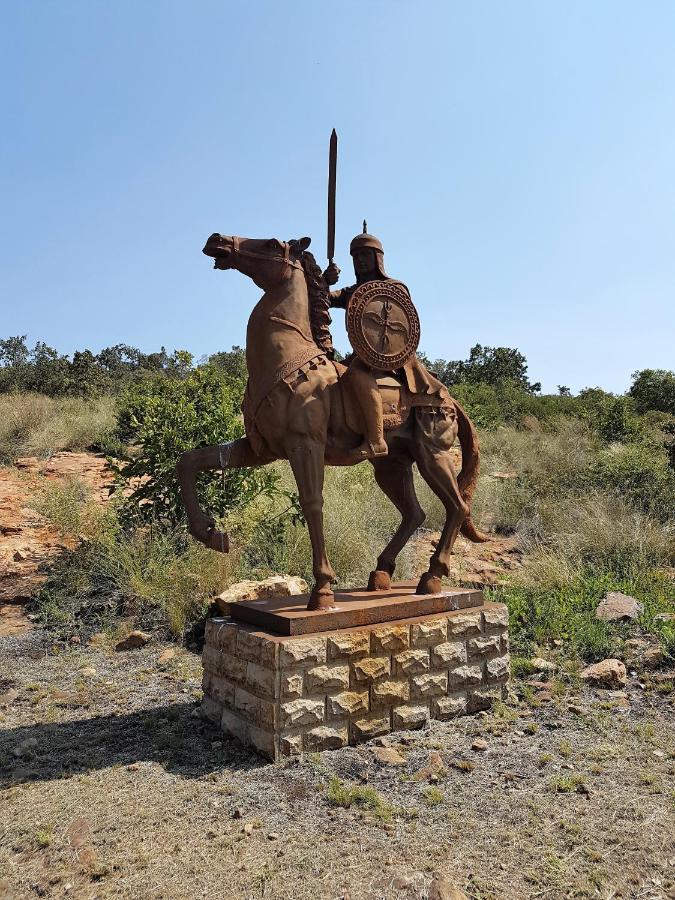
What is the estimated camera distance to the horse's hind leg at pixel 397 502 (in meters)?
4.88

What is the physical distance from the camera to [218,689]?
4199 millimetres

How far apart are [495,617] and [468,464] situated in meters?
1.15

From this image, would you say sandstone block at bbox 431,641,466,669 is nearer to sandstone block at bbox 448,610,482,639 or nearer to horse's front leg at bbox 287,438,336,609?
sandstone block at bbox 448,610,482,639

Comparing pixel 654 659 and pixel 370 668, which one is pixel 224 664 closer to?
pixel 370 668

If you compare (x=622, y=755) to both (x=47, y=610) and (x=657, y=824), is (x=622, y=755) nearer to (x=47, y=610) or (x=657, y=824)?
(x=657, y=824)

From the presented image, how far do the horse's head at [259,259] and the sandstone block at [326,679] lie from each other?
237 centimetres

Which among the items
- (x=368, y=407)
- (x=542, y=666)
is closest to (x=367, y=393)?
(x=368, y=407)

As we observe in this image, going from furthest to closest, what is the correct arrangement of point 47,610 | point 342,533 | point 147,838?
point 342,533, point 47,610, point 147,838

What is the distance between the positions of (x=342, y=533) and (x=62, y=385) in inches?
643

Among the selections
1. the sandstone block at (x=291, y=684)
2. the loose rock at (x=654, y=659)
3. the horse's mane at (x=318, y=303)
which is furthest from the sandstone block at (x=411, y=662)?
the loose rock at (x=654, y=659)

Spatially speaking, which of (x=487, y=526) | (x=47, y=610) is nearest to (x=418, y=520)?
(x=47, y=610)

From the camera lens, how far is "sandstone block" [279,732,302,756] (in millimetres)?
3668

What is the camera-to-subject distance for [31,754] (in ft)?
12.3

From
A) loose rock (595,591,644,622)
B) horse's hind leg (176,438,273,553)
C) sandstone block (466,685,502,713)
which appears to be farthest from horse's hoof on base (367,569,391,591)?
loose rock (595,591,644,622)
